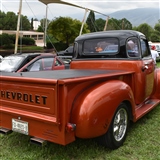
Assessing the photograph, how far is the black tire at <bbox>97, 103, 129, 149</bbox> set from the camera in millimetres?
3246

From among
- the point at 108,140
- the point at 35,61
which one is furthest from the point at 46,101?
the point at 35,61

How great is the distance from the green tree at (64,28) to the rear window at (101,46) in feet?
84.9

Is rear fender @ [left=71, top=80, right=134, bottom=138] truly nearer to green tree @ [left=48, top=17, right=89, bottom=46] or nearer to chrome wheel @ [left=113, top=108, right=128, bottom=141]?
chrome wheel @ [left=113, top=108, right=128, bottom=141]

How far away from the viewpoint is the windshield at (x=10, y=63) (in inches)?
305

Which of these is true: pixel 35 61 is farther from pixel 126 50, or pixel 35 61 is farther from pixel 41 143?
pixel 41 143

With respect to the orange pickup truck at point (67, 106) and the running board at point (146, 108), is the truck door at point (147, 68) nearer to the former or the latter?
the running board at point (146, 108)

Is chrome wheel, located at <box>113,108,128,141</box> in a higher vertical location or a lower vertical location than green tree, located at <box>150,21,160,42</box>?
lower

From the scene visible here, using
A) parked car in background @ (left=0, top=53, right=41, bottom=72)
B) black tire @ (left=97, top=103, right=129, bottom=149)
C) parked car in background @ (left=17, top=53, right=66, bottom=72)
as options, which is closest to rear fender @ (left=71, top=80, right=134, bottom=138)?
black tire @ (left=97, top=103, right=129, bottom=149)

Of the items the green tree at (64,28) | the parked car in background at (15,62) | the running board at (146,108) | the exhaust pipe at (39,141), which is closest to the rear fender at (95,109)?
the exhaust pipe at (39,141)

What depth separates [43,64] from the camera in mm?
8344

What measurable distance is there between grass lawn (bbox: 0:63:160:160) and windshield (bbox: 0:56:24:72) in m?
4.11

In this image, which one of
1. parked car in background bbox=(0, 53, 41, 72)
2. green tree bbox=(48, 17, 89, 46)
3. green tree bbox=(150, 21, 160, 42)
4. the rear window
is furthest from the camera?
green tree bbox=(150, 21, 160, 42)

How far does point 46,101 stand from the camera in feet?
8.98

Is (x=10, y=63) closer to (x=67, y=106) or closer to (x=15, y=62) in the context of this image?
(x=15, y=62)
